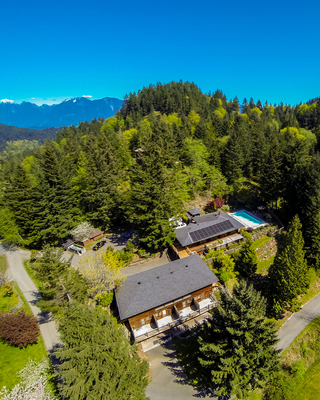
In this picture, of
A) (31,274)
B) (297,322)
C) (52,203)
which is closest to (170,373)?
(297,322)

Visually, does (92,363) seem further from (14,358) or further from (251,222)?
(251,222)

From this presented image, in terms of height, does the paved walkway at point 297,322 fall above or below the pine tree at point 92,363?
below

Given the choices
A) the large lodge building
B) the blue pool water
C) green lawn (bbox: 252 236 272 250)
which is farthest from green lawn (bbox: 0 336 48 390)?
the blue pool water

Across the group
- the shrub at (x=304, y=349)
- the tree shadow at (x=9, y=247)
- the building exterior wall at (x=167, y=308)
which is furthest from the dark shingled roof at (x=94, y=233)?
the shrub at (x=304, y=349)

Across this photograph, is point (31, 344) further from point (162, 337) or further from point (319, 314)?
point (319, 314)

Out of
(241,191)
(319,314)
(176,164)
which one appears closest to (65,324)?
(319,314)

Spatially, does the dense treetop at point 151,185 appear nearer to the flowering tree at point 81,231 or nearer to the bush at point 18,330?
the flowering tree at point 81,231
